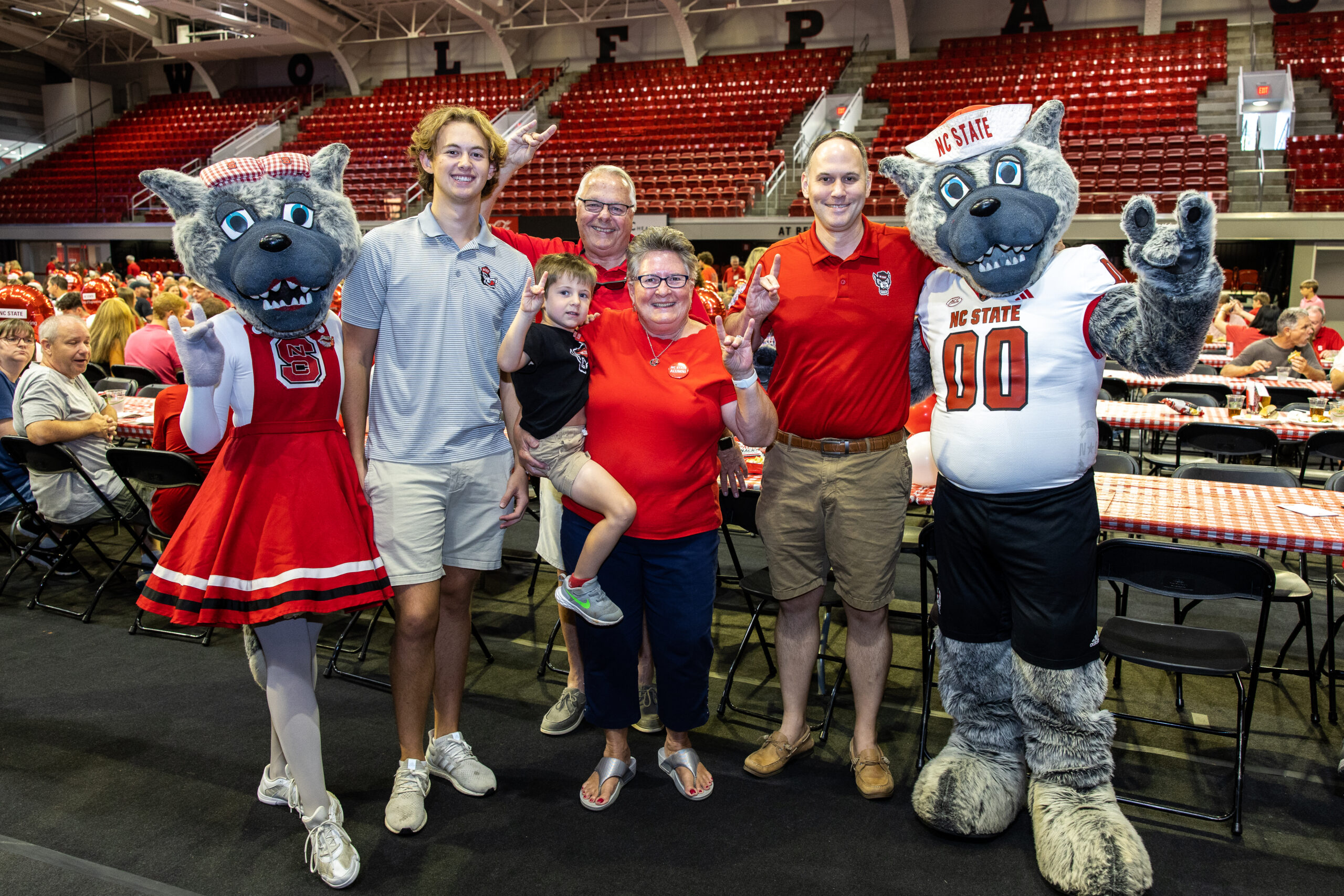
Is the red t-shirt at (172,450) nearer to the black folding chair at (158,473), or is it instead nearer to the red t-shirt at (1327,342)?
the black folding chair at (158,473)

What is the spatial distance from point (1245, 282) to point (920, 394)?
12310 millimetres

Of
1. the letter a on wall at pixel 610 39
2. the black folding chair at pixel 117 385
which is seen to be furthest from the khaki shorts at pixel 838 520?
the letter a on wall at pixel 610 39

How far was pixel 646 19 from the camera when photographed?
63.4ft

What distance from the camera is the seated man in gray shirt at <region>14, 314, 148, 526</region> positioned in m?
4.04

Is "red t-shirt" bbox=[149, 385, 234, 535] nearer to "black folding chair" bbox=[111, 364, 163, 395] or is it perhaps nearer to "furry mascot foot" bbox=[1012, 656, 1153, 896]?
"furry mascot foot" bbox=[1012, 656, 1153, 896]

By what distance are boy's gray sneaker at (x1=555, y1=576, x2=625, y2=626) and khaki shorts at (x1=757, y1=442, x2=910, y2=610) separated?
1.76ft

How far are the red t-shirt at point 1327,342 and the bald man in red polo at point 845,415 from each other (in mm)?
6953

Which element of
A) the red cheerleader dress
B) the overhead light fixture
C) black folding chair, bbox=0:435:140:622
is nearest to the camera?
the red cheerleader dress

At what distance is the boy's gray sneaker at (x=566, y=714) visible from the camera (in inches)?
121

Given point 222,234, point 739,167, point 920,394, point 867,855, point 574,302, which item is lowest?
point 867,855

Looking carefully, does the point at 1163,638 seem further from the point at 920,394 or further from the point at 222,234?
the point at 222,234

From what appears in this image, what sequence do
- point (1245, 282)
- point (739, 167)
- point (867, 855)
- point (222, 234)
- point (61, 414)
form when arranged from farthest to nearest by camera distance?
point (739, 167)
point (1245, 282)
point (61, 414)
point (867, 855)
point (222, 234)

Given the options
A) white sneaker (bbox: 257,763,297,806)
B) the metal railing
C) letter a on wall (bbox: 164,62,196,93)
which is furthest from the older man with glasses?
the metal railing

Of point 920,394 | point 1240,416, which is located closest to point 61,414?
point 920,394
